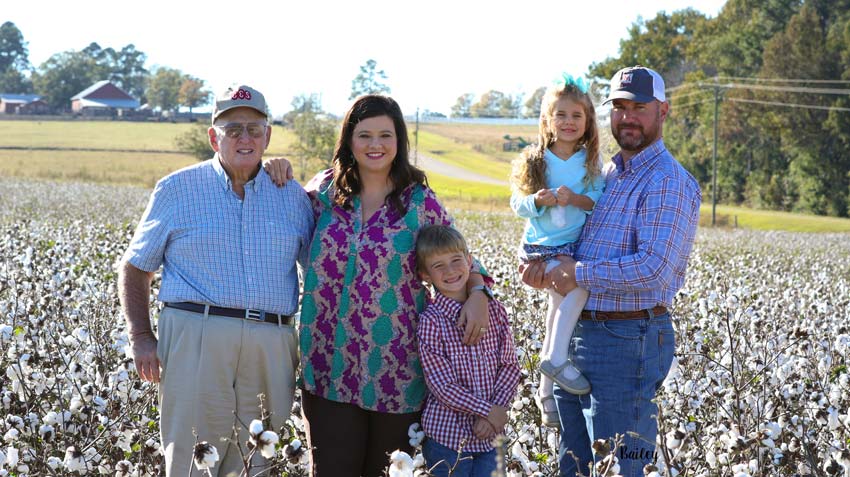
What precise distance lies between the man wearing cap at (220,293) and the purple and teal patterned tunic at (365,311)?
0.13 metres

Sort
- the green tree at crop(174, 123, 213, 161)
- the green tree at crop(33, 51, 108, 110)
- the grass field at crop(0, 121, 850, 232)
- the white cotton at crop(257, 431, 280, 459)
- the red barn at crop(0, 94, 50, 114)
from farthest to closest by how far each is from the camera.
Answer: the green tree at crop(33, 51, 108, 110) → the red barn at crop(0, 94, 50, 114) → the green tree at crop(174, 123, 213, 161) → the grass field at crop(0, 121, 850, 232) → the white cotton at crop(257, 431, 280, 459)

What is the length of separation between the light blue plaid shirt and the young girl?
106 cm

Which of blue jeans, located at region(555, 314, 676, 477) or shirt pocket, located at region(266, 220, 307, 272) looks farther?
shirt pocket, located at region(266, 220, 307, 272)

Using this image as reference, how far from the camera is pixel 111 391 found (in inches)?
192

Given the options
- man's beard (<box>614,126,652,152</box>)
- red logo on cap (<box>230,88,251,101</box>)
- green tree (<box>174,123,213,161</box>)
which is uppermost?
red logo on cap (<box>230,88,251,101</box>)

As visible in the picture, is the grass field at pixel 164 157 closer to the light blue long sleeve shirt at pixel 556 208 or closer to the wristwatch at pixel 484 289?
the light blue long sleeve shirt at pixel 556 208

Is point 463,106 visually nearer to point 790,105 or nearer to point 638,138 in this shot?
point 790,105

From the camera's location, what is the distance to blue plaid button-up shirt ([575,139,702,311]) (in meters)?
3.97

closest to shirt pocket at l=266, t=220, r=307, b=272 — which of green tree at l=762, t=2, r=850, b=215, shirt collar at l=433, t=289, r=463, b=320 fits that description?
shirt collar at l=433, t=289, r=463, b=320

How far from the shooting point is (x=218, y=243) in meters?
4.19

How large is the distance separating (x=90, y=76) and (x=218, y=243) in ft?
483

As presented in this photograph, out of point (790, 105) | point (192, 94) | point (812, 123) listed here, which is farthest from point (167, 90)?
point (812, 123)

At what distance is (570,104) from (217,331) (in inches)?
71.9

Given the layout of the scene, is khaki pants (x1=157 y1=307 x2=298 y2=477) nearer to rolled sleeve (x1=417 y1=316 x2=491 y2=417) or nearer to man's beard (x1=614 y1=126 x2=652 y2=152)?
rolled sleeve (x1=417 y1=316 x2=491 y2=417)
